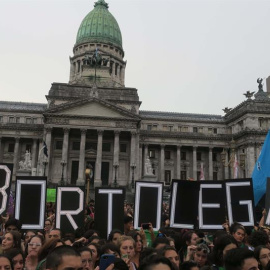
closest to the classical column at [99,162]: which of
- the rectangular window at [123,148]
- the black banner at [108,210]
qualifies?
the rectangular window at [123,148]

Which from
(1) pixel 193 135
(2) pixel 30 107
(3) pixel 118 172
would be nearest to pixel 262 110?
(1) pixel 193 135

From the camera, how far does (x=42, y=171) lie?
53969mm

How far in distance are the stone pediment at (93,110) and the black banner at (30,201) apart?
152ft

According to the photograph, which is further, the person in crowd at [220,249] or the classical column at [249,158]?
the classical column at [249,158]

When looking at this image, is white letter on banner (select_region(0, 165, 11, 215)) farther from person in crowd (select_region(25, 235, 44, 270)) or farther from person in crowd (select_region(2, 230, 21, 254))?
person in crowd (select_region(25, 235, 44, 270))

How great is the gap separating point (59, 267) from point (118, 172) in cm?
5354

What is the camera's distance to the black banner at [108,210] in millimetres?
9820

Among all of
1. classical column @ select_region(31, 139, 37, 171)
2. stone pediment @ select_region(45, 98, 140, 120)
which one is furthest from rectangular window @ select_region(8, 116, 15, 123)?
stone pediment @ select_region(45, 98, 140, 120)

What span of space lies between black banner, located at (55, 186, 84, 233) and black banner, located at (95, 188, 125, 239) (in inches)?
25.1

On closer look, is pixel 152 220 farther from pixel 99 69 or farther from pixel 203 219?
pixel 99 69

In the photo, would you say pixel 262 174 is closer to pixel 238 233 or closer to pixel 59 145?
pixel 238 233

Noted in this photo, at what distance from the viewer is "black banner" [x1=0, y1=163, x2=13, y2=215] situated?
10155mm

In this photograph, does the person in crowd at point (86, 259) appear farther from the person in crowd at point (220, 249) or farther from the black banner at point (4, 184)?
the black banner at point (4, 184)

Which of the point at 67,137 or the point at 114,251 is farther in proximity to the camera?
the point at 67,137
